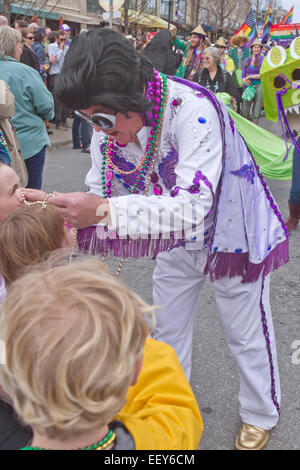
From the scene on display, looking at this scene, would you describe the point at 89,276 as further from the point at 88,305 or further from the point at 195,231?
the point at 195,231

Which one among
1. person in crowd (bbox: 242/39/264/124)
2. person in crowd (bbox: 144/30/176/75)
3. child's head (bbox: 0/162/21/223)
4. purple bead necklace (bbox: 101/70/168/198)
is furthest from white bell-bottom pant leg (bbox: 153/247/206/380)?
person in crowd (bbox: 242/39/264/124)

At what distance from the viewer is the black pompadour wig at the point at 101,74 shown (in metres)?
1.32

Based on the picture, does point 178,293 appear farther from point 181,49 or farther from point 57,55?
point 181,49

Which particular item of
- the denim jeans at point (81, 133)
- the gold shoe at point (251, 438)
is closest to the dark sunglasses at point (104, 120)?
the gold shoe at point (251, 438)

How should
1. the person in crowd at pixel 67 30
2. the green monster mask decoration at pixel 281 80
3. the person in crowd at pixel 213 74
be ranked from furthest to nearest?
the person in crowd at pixel 67 30 < the person in crowd at pixel 213 74 < the green monster mask decoration at pixel 281 80

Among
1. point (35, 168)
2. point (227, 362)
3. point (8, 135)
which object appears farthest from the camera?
point (35, 168)

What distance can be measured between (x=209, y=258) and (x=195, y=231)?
0.19m

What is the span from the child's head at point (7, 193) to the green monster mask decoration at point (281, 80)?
5.26 feet

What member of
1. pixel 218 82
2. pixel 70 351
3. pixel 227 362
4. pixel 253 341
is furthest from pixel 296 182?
pixel 70 351

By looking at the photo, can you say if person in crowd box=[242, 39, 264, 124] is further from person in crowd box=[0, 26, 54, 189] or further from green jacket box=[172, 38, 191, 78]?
person in crowd box=[0, 26, 54, 189]

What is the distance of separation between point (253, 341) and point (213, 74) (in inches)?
241

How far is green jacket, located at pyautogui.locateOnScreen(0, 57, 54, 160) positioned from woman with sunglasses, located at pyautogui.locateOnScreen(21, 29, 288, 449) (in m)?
2.26

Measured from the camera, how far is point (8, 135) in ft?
10.4

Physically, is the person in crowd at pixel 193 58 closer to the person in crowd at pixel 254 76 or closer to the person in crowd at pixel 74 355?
the person in crowd at pixel 254 76
